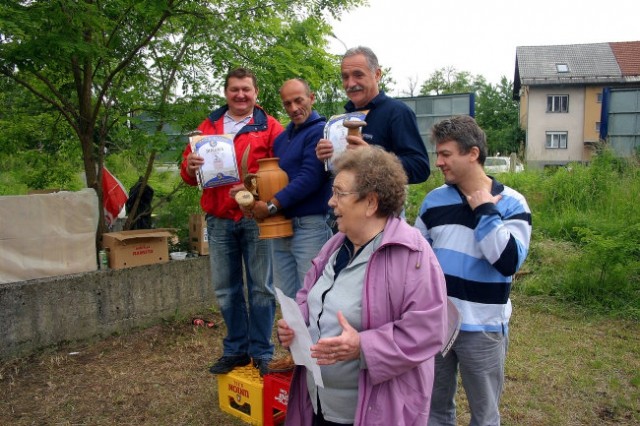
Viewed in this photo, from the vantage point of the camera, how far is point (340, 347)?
5.90 feet

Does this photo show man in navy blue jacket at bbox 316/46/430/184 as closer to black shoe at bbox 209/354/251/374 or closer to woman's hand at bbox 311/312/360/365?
woman's hand at bbox 311/312/360/365

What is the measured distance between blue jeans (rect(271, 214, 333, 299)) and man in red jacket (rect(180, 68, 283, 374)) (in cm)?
24

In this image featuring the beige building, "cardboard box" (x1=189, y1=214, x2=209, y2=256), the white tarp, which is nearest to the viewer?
the white tarp

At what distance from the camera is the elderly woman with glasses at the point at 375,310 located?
5.99ft

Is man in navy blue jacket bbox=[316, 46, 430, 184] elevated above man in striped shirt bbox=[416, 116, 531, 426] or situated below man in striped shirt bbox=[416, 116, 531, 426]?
above

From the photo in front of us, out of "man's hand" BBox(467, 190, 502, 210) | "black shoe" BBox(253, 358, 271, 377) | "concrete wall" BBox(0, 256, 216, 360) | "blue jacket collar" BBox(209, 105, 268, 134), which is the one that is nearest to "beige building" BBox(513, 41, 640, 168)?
"concrete wall" BBox(0, 256, 216, 360)

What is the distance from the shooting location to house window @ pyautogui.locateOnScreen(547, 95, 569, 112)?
3192 centimetres

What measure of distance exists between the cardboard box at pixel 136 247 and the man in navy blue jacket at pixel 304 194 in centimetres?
244

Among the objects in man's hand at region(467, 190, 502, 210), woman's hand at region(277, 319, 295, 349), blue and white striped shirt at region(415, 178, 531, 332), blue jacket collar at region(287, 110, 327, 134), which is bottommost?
woman's hand at region(277, 319, 295, 349)

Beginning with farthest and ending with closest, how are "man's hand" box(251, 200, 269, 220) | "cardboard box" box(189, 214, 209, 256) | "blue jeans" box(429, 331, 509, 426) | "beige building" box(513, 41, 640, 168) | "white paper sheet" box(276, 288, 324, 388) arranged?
"beige building" box(513, 41, 640, 168) → "cardboard box" box(189, 214, 209, 256) → "man's hand" box(251, 200, 269, 220) → "blue jeans" box(429, 331, 509, 426) → "white paper sheet" box(276, 288, 324, 388)

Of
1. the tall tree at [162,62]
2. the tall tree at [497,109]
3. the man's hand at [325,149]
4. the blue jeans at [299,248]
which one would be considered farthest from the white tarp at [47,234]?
the tall tree at [497,109]

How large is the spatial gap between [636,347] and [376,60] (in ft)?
12.7

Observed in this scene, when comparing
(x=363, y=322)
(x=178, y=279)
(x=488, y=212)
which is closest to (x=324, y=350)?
(x=363, y=322)

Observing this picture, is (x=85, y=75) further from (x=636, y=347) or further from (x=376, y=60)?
(x=636, y=347)
